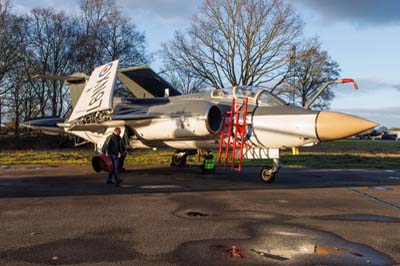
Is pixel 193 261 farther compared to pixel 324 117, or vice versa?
pixel 324 117

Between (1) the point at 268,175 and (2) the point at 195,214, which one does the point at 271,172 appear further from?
(2) the point at 195,214

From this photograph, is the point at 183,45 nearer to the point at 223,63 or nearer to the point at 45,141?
the point at 223,63

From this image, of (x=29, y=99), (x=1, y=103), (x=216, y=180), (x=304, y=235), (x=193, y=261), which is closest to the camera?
(x=193, y=261)

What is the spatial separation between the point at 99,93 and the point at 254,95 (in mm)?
4609

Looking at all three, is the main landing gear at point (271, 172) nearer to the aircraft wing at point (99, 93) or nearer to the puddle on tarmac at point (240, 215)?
the puddle on tarmac at point (240, 215)

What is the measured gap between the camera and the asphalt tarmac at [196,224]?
4.46 metres

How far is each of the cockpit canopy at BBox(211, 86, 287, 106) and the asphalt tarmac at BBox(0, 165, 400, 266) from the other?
2411 mm

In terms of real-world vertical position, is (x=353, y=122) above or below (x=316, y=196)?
above

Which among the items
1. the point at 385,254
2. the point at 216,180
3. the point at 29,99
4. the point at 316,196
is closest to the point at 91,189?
the point at 216,180

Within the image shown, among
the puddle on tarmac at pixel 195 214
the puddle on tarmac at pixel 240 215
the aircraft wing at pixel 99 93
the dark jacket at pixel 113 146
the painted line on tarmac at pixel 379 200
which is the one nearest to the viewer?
the puddle on tarmac at pixel 240 215

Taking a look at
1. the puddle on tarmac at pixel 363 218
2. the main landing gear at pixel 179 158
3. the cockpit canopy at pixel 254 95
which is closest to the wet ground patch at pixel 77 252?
the puddle on tarmac at pixel 363 218

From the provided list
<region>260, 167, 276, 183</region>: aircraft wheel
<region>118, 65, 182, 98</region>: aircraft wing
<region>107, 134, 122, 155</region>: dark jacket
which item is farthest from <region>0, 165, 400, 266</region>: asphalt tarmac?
<region>118, 65, 182, 98</region>: aircraft wing

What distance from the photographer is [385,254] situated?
4633mm

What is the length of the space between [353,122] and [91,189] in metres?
6.26
